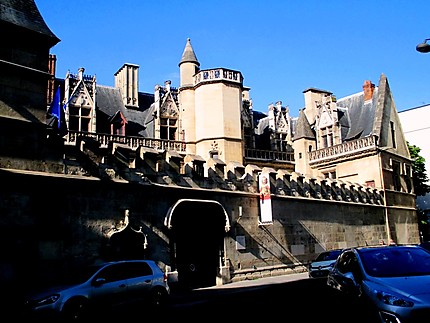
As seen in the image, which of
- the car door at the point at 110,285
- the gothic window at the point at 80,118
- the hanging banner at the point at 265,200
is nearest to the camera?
the car door at the point at 110,285

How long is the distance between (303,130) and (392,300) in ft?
92.9

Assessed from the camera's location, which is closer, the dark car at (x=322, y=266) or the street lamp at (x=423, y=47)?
the street lamp at (x=423, y=47)

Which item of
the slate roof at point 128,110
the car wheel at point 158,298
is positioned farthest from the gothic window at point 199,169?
the slate roof at point 128,110

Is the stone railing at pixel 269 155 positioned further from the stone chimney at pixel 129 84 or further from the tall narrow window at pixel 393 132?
the stone chimney at pixel 129 84

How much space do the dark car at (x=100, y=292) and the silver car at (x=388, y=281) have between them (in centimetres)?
484

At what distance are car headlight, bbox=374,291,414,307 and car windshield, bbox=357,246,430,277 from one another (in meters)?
0.73

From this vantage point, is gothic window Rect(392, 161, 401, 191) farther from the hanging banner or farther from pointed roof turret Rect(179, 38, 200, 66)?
pointed roof turret Rect(179, 38, 200, 66)

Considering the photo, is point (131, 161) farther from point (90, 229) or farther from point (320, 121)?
point (320, 121)

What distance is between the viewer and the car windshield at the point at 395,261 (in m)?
7.48

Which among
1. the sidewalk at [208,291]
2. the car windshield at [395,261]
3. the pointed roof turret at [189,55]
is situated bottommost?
the sidewalk at [208,291]

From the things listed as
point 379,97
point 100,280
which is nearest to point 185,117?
point 379,97

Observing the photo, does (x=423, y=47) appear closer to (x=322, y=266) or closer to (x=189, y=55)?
(x=322, y=266)

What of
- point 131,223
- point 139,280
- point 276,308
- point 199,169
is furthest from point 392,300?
point 199,169

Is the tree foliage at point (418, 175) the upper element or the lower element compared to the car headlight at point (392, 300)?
upper
